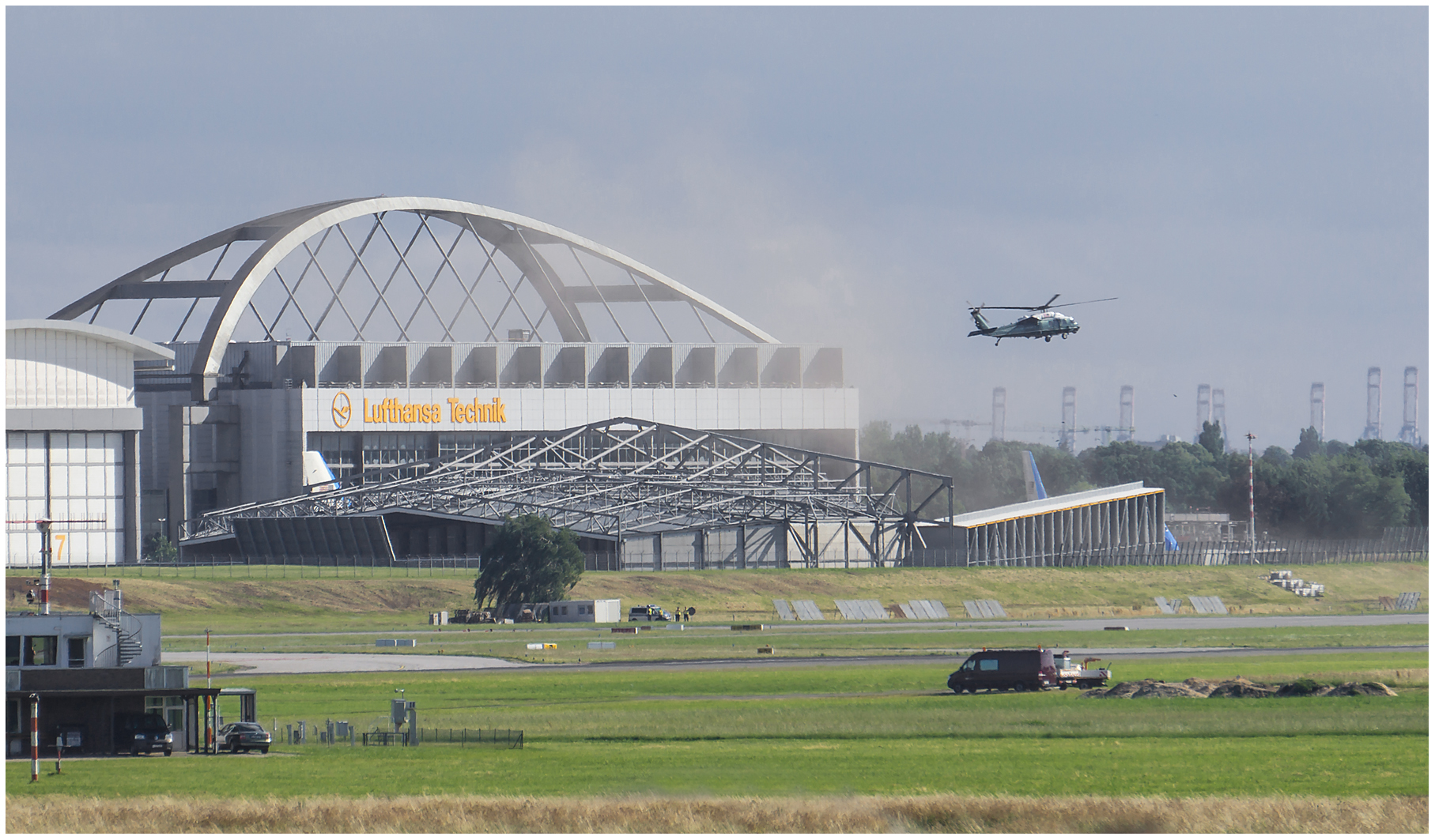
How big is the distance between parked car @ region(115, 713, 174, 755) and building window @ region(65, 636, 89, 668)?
2.69 meters

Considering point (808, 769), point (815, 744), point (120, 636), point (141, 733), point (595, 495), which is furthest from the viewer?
point (595, 495)

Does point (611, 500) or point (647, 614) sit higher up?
point (611, 500)

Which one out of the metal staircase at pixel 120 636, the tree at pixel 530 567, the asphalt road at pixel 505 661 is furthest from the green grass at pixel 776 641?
the metal staircase at pixel 120 636

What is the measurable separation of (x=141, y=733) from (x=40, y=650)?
15.7 feet

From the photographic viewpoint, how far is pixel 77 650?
6169cm

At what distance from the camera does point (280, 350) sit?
195375 millimetres

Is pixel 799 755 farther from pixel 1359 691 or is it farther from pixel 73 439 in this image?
pixel 73 439

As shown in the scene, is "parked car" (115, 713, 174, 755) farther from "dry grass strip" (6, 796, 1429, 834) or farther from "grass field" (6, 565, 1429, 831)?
"dry grass strip" (6, 796, 1429, 834)

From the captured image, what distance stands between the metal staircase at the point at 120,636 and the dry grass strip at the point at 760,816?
1602 cm

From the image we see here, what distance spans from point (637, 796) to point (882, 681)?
3378 centimetres

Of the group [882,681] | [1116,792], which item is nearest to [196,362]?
[882,681]

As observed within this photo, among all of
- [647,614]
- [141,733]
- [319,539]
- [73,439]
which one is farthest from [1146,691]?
[73,439]

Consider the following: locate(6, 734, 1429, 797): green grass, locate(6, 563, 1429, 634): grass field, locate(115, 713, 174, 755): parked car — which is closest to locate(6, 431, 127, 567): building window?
locate(6, 563, 1429, 634): grass field

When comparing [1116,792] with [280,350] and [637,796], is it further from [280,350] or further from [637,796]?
[280,350]
